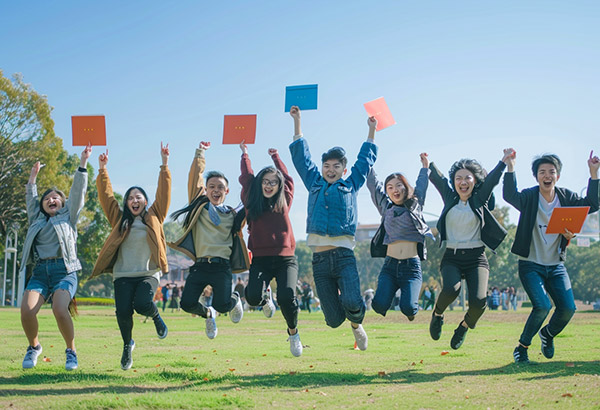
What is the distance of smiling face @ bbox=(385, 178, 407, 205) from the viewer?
31.2ft

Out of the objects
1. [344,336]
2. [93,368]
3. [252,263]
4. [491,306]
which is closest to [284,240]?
[252,263]

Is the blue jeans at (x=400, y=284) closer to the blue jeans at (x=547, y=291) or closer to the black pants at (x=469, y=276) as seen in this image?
the black pants at (x=469, y=276)

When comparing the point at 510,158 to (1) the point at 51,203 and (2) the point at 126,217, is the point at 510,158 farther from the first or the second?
(1) the point at 51,203

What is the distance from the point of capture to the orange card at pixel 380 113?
9625 millimetres

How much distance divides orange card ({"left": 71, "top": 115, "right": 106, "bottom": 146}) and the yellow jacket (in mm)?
769

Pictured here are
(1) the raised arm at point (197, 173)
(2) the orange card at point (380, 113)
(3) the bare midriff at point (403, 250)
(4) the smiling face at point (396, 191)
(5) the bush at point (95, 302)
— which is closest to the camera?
(3) the bare midriff at point (403, 250)

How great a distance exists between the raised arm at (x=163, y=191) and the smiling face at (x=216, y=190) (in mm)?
612

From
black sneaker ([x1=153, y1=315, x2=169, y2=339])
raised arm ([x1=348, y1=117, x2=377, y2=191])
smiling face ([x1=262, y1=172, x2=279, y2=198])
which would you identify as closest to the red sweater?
smiling face ([x1=262, y1=172, x2=279, y2=198])

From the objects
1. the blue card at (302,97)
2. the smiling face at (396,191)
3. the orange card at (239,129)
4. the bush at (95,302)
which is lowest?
the bush at (95,302)

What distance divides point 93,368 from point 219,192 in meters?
3.45

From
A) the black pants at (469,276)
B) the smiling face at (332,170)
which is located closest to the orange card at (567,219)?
the black pants at (469,276)

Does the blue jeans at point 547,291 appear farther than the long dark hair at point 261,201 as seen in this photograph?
Yes

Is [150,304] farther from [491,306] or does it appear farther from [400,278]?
[491,306]

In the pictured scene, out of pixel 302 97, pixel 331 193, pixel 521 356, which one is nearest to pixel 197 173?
pixel 302 97
